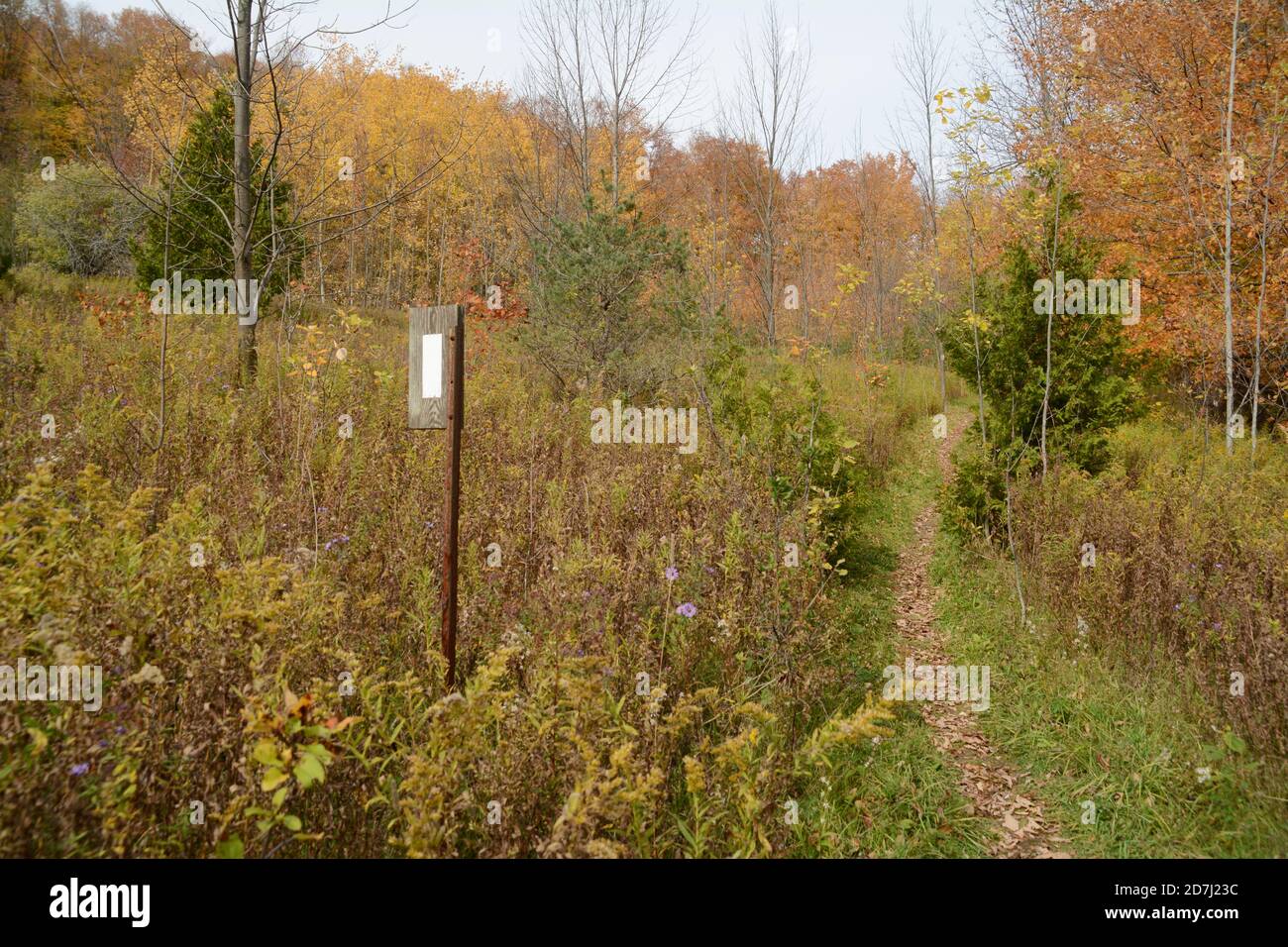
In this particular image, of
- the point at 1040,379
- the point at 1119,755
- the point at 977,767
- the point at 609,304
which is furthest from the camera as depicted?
the point at 609,304

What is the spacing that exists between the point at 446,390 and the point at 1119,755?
12.5ft

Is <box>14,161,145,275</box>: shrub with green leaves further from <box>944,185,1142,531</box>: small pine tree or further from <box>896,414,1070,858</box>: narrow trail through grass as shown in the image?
<box>896,414,1070,858</box>: narrow trail through grass

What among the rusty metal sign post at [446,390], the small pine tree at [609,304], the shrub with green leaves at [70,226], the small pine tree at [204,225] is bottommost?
the rusty metal sign post at [446,390]

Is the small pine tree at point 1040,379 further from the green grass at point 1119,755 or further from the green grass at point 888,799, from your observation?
the green grass at point 888,799

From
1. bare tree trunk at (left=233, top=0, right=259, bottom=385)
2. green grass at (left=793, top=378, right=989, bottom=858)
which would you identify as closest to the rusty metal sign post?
green grass at (left=793, top=378, right=989, bottom=858)

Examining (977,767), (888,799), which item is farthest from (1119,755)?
(888,799)

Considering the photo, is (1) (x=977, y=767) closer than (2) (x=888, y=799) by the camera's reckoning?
No

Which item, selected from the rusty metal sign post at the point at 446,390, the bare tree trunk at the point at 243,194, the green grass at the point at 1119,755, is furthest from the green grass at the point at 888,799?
the bare tree trunk at the point at 243,194

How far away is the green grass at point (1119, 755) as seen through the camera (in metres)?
2.97

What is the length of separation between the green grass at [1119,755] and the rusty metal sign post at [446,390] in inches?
121

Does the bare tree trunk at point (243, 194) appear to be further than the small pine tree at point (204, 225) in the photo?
No

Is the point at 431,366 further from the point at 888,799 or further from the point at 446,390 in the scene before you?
the point at 888,799

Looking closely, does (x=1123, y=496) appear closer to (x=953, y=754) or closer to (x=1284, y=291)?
(x=953, y=754)

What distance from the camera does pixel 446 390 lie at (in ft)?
9.72
